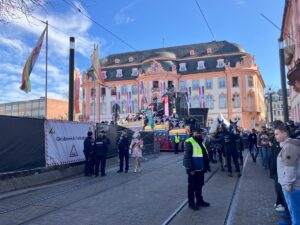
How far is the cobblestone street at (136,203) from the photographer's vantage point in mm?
5523

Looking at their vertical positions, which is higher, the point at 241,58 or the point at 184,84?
the point at 241,58

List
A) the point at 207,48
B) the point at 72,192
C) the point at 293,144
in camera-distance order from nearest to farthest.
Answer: the point at 293,144
the point at 72,192
the point at 207,48

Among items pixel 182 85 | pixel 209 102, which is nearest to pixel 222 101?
pixel 209 102

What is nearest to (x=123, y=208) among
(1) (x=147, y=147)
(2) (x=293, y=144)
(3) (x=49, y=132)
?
(2) (x=293, y=144)

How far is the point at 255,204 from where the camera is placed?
6449mm

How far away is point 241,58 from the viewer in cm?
5319

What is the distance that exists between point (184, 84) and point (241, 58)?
38.1 feet

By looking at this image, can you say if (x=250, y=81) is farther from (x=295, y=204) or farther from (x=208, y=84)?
(x=295, y=204)

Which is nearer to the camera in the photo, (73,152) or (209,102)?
(73,152)

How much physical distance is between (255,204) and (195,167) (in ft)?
5.45

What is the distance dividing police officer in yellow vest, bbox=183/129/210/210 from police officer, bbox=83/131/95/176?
6.30 m

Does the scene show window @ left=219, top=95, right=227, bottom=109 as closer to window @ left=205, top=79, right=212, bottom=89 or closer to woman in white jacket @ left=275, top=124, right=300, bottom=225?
window @ left=205, top=79, right=212, bottom=89

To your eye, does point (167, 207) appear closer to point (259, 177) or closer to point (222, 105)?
point (259, 177)

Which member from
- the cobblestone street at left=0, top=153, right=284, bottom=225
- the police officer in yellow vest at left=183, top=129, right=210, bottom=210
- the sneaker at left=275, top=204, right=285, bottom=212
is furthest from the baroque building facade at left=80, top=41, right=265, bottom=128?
the sneaker at left=275, top=204, right=285, bottom=212
